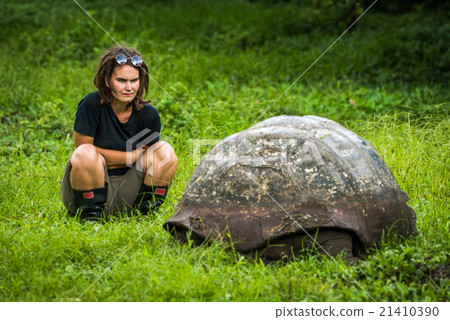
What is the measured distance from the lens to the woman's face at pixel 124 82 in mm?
3166

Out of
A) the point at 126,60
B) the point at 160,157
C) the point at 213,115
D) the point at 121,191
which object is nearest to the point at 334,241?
the point at 160,157

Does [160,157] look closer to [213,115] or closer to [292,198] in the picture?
[292,198]

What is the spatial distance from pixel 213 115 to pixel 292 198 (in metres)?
2.85

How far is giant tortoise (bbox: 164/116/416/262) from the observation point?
2.58 m

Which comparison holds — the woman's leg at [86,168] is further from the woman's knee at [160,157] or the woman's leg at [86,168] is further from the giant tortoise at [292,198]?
the giant tortoise at [292,198]

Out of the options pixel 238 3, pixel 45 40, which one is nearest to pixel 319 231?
pixel 45 40

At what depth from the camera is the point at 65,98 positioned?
19.2 ft

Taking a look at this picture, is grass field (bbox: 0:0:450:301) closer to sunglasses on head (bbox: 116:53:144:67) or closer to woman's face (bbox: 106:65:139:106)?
woman's face (bbox: 106:65:139:106)

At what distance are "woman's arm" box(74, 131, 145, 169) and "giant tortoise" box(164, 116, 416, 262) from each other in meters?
0.72

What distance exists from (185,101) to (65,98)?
1353 mm

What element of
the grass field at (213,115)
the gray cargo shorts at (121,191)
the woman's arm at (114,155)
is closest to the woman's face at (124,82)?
the woman's arm at (114,155)

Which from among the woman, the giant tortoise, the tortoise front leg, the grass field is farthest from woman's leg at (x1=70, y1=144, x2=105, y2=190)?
the tortoise front leg

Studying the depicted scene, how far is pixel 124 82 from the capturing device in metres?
3.19

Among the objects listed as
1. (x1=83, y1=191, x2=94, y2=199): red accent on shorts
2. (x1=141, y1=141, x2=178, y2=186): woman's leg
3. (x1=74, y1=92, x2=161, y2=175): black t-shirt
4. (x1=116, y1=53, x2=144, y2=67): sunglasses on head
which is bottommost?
(x1=83, y1=191, x2=94, y2=199): red accent on shorts
